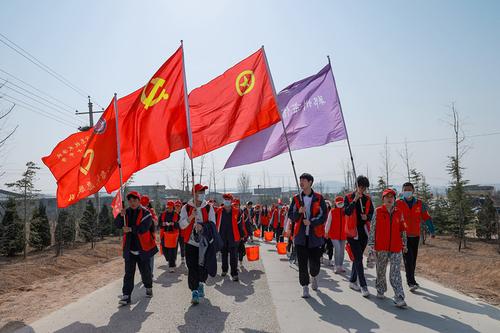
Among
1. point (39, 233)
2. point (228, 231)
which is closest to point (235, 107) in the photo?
point (228, 231)

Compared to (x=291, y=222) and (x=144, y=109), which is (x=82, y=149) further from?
(x=291, y=222)

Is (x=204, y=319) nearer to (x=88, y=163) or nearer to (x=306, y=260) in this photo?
(x=306, y=260)

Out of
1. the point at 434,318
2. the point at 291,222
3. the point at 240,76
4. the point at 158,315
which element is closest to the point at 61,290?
the point at 158,315

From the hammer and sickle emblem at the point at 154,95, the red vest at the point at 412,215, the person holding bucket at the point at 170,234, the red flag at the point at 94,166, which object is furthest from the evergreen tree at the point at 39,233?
the red vest at the point at 412,215

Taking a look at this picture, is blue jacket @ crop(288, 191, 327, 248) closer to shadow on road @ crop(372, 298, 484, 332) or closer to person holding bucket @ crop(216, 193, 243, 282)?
shadow on road @ crop(372, 298, 484, 332)

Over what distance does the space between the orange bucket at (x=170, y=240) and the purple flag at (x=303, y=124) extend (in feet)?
13.0

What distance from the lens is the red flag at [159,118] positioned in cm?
699

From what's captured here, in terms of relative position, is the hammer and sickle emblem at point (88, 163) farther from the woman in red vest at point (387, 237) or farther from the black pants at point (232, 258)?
the woman in red vest at point (387, 237)

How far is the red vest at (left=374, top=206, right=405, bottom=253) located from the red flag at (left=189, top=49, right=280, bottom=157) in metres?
2.53

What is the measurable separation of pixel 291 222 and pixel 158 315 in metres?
2.87

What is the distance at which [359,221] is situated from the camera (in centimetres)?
706

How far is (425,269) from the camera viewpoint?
1074 cm

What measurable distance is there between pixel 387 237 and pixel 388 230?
4.6 inches

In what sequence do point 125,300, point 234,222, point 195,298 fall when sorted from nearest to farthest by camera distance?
point 195,298, point 125,300, point 234,222
